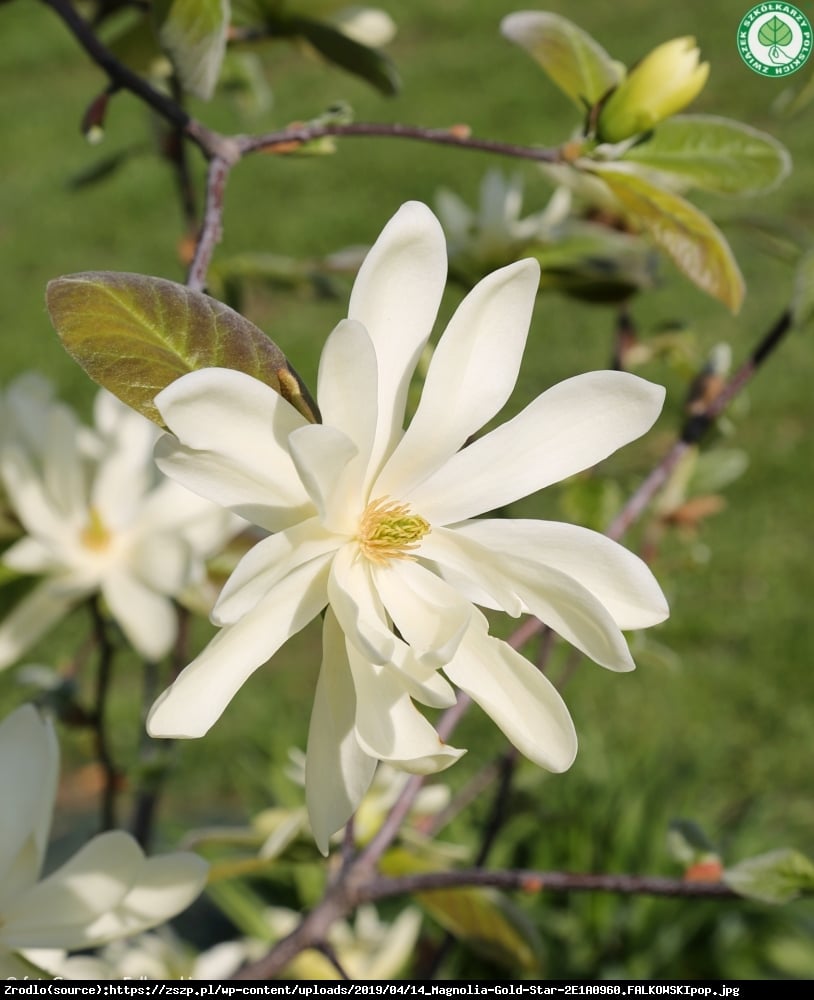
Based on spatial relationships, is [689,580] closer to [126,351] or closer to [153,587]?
[153,587]

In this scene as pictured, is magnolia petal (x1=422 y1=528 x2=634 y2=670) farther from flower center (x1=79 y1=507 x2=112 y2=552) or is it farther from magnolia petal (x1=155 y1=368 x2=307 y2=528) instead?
flower center (x1=79 y1=507 x2=112 y2=552)

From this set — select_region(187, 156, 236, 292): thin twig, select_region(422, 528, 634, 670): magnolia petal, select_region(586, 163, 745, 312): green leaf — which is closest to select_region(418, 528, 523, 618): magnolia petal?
select_region(422, 528, 634, 670): magnolia petal

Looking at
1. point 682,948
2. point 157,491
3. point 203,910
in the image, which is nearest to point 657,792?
point 682,948

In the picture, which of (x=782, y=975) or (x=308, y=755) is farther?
(x=782, y=975)

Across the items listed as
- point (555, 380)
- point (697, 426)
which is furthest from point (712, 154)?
point (555, 380)

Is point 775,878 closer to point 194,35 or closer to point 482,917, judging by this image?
point 482,917

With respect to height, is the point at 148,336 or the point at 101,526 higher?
the point at 148,336

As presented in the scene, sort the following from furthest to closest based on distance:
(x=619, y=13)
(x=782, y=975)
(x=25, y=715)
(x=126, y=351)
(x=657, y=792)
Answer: (x=619, y=13), (x=657, y=792), (x=782, y=975), (x=25, y=715), (x=126, y=351)

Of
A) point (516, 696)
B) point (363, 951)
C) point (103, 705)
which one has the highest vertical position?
point (516, 696)
